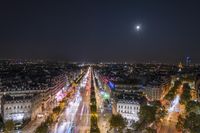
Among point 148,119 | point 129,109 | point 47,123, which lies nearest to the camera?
point 47,123

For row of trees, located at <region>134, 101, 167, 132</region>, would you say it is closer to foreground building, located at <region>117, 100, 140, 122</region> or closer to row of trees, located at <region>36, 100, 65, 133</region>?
foreground building, located at <region>117, 100, 140, 122</region>

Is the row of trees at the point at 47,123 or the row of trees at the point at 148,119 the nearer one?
the row of trees at the point at 47,123

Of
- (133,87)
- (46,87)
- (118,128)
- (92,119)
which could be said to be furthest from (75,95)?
(118,128)

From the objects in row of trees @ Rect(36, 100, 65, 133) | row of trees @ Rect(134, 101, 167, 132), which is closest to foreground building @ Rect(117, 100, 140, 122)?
row of trees @ Rect(134, 101, 167, 132)

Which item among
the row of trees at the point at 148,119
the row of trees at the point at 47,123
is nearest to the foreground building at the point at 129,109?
the row of trees at the point at 148,119

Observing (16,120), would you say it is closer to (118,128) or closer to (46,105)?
(46,105)

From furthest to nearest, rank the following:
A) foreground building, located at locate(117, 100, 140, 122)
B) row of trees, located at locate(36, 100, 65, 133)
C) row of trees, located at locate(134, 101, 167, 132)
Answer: foreground building, located at locate(117, 100, 140, 122) < row of trees, located at locate(134, 101, 167, 132) < row of trees, located at locate(36, 100, 65, 133)

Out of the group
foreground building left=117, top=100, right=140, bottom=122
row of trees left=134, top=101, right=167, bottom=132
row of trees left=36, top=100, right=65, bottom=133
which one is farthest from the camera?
foreground building left=117, top=100, right=140, bottom=122

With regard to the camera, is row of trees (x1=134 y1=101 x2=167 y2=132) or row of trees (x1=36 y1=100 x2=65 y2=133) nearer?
row of trees (x1=36 y1=100 x2=65 y2=133)

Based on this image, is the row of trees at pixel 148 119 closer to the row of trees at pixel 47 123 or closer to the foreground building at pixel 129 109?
the foreground building at pixel 129 109

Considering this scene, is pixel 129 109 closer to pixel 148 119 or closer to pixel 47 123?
pixel 148 119

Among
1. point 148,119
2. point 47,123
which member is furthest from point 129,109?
point 47,123
